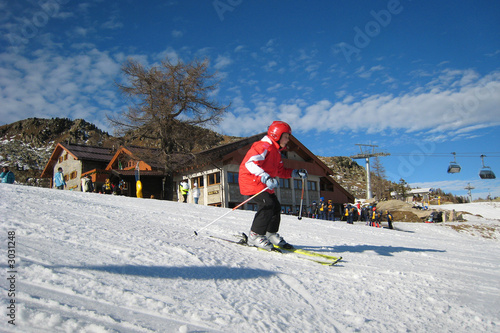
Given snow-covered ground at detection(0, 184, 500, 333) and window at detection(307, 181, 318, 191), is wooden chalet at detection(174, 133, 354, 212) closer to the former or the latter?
window at detection(307, 181, 318, 191)

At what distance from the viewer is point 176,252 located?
359 centimetres

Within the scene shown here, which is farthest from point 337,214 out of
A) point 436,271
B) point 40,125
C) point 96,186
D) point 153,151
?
point 40,125

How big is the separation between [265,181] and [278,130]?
82 centimetres

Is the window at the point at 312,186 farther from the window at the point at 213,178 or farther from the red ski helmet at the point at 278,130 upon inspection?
the red ski helmet at the point at 278,130

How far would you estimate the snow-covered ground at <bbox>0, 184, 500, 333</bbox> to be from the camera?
191 centimetres

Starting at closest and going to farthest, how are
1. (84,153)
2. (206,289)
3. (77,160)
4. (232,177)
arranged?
(206,289) < (232,177) < (77,160) < (84,153)

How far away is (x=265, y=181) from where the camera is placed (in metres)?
4.61

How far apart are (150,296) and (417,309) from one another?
1.98 m

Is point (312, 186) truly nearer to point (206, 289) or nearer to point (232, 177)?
point (232, 177)

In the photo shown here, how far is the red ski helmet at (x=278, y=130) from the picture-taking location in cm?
491

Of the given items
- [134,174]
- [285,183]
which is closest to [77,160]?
[134,174]

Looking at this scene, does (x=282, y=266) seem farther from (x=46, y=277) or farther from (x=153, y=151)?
(x=153, y=151)

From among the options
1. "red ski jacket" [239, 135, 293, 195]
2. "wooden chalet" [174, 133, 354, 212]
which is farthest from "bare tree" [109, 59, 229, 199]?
"red ski jacket" [239, 135, 293, 195]

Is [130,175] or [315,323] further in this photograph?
[130,175]
